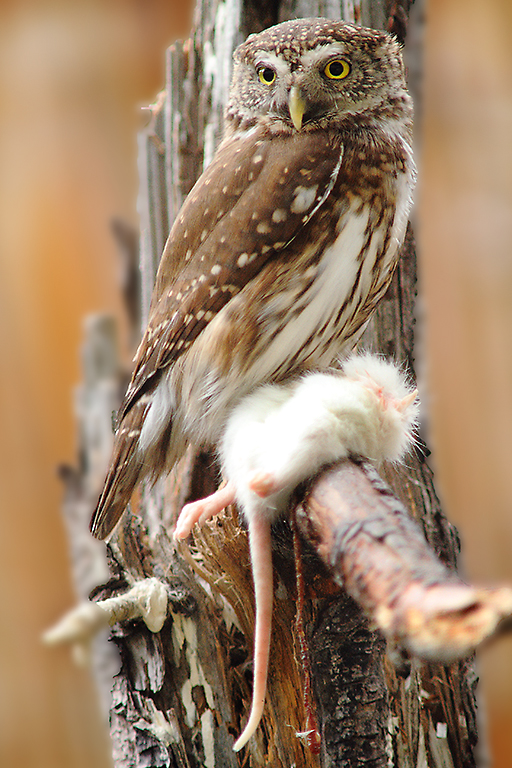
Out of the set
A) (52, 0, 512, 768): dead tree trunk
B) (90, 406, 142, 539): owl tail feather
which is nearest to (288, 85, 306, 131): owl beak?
(52, 0, 512, 768): dead tree trunk

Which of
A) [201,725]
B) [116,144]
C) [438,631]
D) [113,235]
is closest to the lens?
[438,631]

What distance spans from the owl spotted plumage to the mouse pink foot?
282 millimetres

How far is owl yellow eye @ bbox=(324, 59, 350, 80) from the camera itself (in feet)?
2.97

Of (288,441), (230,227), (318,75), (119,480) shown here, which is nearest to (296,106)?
(318,75)

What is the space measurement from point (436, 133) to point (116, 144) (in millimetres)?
823

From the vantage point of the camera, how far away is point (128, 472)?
0.96 metres

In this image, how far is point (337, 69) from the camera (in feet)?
2.99

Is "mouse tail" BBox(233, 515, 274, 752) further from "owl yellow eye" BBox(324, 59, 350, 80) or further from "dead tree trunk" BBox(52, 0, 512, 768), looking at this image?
"owl yellow eye" BBox(324, 59, 350, 80)

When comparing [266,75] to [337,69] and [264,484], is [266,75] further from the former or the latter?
[264,484]

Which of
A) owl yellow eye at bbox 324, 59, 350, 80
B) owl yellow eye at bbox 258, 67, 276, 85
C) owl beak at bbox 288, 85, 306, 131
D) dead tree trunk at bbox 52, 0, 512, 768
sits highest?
owl yellow eye at bbox 258, 67, 276, 85

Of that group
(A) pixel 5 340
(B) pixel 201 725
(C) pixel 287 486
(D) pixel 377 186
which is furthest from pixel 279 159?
(A) pixel 5 340

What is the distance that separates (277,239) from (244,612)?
54 centimetres

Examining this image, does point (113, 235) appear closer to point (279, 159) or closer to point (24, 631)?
point (279, 159)

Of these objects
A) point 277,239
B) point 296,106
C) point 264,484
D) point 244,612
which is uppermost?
point 296,106
